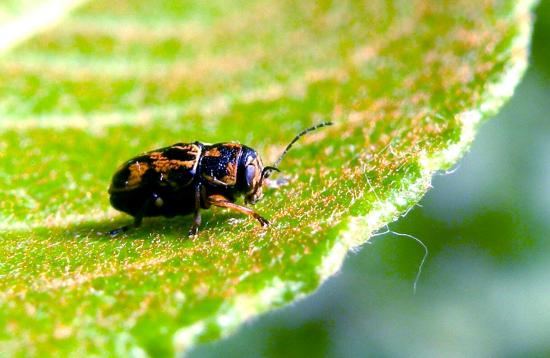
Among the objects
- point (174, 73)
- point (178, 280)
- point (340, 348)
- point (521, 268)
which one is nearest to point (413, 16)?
point (174, 73)

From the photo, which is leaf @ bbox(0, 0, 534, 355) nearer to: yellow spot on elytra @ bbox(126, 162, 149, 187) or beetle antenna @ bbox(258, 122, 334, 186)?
beetle antenna @ bbox(258, 122, 334, 186)

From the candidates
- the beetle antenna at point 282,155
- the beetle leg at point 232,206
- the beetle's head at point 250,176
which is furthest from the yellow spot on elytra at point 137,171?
the beetle antenna at point 282,155

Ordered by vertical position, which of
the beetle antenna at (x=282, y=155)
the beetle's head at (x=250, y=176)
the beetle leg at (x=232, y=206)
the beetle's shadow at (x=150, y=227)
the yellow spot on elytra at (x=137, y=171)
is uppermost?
the beetle antenna at (x=282, y=155)

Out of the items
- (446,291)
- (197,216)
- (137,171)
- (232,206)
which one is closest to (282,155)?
(232,206)

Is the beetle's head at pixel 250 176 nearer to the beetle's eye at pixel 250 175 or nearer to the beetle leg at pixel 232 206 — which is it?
the beetle's eye at pixel 250 175

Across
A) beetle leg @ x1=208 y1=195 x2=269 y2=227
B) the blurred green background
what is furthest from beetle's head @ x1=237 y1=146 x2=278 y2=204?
the blurred green background

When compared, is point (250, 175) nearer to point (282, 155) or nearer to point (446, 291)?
point (282, 155)

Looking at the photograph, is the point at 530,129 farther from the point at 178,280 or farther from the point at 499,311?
the point at 178,280
